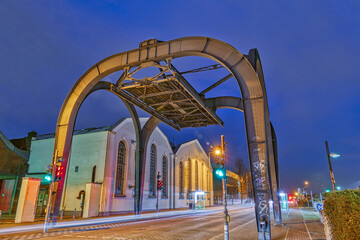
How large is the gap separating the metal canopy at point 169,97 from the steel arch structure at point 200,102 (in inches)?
7.8

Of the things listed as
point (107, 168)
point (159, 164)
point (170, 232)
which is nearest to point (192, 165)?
point (159, 164)

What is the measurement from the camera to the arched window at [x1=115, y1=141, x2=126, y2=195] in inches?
1133

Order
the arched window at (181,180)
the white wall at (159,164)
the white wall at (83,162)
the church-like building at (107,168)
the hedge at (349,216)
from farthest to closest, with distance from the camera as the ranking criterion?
the arched window at (181,180), the white wall at (159,164), the white wall at (83,162), the church-like building at (107,168), the hedge at (349,216)

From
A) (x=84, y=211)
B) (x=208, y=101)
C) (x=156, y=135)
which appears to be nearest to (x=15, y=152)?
(x=84, y=211)

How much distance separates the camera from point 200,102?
18953mm

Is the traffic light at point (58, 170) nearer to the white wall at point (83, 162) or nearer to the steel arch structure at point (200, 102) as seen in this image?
the steel arch structure at point (200, 102)

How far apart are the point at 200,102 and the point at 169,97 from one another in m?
2.54

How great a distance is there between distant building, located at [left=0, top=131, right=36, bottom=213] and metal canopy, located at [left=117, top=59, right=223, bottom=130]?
2065 cm

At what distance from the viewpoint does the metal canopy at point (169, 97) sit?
1612 cm

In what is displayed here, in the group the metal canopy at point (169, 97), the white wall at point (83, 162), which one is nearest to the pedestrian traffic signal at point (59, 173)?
the metal canopy at point (169, 97)

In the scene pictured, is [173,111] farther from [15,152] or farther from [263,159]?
[15,152]

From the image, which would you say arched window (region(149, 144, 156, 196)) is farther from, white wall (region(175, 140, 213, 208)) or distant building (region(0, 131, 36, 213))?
distant building (region(0, 131, 36, 213))

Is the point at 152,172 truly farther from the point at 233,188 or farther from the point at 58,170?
the point at 233,188

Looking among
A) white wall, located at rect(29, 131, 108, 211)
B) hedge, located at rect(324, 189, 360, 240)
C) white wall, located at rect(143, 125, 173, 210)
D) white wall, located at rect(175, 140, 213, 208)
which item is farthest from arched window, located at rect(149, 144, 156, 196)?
hedge, located at rect(324, 189, 360, 240)
